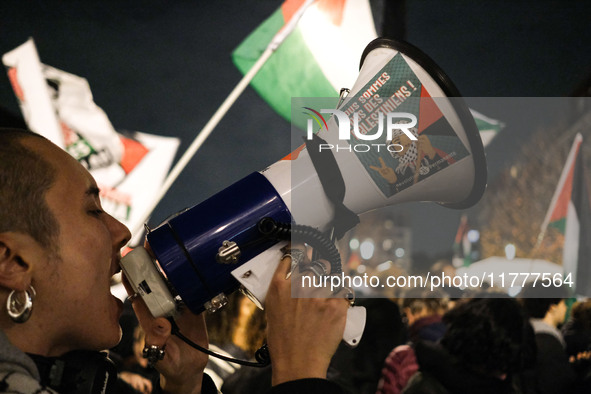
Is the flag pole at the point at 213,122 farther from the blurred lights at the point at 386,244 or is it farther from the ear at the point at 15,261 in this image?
the ear at the point at 15,261

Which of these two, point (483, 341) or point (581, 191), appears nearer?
A: point (483, 341)

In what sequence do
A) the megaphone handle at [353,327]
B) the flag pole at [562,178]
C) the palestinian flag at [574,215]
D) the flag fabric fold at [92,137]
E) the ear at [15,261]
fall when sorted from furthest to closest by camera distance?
the flag fabric fold at [92,137], the palestinian flag at [574,215], the flag pole at [562,178], the megaphone handle at [353,327], the ear at [15,261]

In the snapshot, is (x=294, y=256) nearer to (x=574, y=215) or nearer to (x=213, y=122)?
(x=574, y=215)

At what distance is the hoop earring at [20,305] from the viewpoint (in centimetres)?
84

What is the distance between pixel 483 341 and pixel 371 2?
313cm

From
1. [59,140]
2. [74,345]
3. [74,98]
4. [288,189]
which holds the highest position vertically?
[288,189]

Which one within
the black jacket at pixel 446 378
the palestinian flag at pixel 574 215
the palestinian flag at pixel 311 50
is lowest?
the black jacket at pixel 446 378

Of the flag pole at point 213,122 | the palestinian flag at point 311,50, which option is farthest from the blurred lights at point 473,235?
the flag pole at point 213,122

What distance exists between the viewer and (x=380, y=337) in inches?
85.6

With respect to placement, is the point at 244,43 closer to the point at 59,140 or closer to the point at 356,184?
the point at 59,140

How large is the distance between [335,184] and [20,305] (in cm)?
70

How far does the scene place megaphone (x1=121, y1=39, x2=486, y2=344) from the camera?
101cm

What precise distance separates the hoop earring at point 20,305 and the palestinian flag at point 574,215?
7.35 ft

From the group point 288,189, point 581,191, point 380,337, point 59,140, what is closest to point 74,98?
point 59,140
